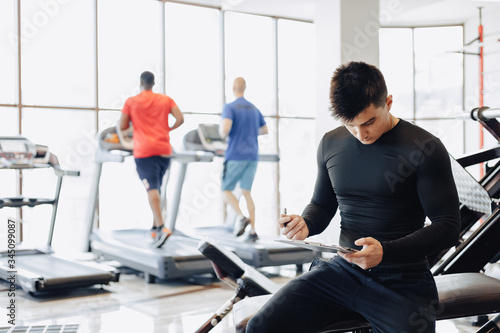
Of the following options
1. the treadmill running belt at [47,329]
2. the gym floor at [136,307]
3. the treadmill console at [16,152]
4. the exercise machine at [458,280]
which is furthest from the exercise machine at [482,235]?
the treadmill console at [16,152]

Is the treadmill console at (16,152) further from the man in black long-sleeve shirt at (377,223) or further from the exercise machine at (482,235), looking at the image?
the exercise machine at (482,235)

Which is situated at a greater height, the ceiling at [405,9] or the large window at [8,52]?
the ceiling at [405,9]

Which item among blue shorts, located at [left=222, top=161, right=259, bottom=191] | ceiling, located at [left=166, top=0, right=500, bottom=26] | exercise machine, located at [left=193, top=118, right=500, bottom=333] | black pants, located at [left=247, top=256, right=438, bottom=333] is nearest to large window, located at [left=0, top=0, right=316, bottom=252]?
ceiling, located at [left=166, top=0, right=500, bottom=26]

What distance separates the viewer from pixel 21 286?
3.85 m

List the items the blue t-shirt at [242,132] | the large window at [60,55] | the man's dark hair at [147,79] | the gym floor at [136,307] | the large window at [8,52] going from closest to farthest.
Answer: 1. the gym floor at [136,307]
2. the man's dark hair at [147,79]
3. the blue t-shirt at [242,132]
4. the large window at [8,52]
5. the large window at [60,55]

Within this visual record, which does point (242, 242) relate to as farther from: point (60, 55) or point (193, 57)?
point (60, 55)

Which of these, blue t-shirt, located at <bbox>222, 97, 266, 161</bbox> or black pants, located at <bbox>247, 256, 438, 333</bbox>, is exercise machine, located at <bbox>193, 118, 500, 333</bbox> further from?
blue t-shirt, located at <bbox>222, 97, 266, 161</bbox>

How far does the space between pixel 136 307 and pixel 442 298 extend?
2.33 meters

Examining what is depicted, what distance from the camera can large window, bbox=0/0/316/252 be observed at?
5.93 metres

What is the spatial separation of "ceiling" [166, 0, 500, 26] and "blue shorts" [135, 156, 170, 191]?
3.01m

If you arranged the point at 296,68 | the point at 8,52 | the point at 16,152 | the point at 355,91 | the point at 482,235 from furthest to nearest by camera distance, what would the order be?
1. the point at 296,68
2. the point at 8,52
3. the point at 16,152
4. the point at 482,235
5. the point at 355,91

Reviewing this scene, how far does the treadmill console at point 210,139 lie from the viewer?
527 cm

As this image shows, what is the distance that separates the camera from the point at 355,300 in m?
1.60

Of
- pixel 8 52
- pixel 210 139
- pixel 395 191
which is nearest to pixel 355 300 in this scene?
pixel 395 191
